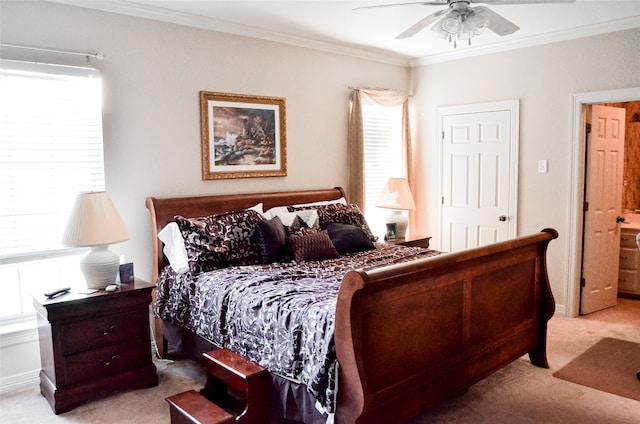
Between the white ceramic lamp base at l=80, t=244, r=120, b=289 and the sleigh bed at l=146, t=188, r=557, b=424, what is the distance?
18.4 inches

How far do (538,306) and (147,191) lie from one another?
120 inches

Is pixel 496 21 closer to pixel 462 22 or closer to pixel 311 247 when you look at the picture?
pixel 462 22

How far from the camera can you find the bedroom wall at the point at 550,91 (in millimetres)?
4363

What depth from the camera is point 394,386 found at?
2416mm

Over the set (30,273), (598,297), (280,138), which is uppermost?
(280,138)

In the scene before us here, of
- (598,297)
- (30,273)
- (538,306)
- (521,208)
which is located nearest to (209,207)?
(30,273)

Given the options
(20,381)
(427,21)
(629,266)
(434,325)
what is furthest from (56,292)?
(629,266)

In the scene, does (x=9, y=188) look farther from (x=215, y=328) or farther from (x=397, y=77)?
(x=397, y=77)

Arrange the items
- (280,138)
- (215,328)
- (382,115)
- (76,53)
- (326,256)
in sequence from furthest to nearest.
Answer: (382,115) < (280,138) < (326,256) < (76,53) < (215,328)

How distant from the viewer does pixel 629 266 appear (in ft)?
17.4

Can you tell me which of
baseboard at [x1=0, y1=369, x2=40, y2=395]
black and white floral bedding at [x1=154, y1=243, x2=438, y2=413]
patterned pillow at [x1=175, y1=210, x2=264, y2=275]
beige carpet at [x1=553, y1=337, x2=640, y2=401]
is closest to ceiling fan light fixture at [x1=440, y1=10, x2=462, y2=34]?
black and white floral bedding at [x1=154, y1=243, x2=438, y2=413]

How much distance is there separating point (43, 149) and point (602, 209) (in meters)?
4.86

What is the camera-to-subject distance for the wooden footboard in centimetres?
223

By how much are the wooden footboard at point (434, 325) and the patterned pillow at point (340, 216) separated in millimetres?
1489
